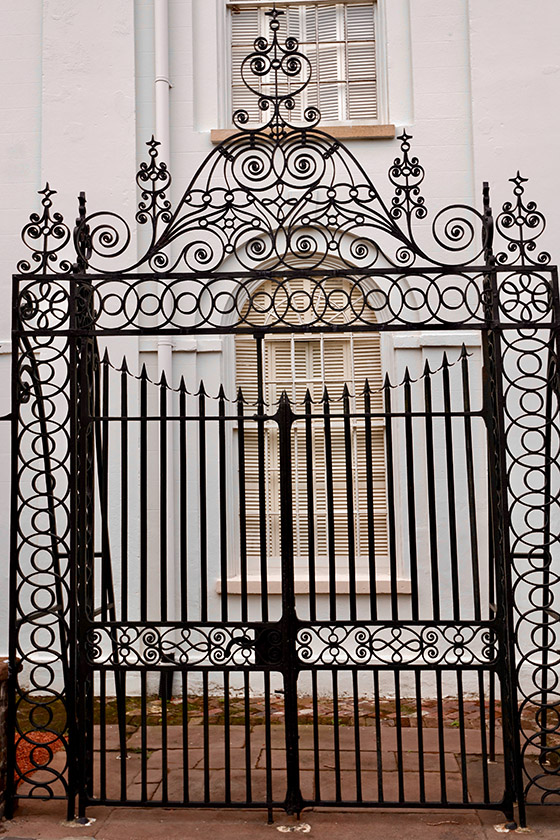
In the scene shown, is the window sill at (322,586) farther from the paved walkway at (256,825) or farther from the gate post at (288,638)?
the paved walkway at (256,825)

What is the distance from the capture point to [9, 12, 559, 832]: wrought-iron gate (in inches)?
169

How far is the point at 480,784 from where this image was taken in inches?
185

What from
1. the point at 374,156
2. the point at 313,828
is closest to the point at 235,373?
the point at 374,156

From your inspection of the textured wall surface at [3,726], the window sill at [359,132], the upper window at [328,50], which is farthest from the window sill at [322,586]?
the upper window at [328,50]

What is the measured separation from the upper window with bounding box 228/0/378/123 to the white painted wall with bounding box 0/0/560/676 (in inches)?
8.3

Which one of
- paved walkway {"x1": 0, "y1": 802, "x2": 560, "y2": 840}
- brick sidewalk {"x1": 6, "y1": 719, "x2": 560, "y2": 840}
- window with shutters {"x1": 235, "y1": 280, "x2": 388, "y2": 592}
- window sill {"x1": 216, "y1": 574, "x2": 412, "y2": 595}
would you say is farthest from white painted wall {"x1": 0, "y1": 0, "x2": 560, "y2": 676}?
paved walkway {"x1": 0, "y1": 802, "x2": 560, "y2": 840}

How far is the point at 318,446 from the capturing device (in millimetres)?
6941

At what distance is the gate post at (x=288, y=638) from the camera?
423cm

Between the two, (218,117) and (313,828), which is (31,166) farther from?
(313,828)

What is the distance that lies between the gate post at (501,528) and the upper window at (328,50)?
323 cm

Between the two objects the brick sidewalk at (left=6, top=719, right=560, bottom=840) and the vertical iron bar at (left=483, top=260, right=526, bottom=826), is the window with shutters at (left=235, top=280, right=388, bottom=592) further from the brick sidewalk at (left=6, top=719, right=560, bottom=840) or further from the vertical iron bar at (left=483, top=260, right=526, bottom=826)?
the vertical iron bar at (left=483, top=260, right=526, bottom=826)

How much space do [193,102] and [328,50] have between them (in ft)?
4.46

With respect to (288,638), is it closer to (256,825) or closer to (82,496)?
(256,825)

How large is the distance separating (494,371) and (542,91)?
3.53 metres
